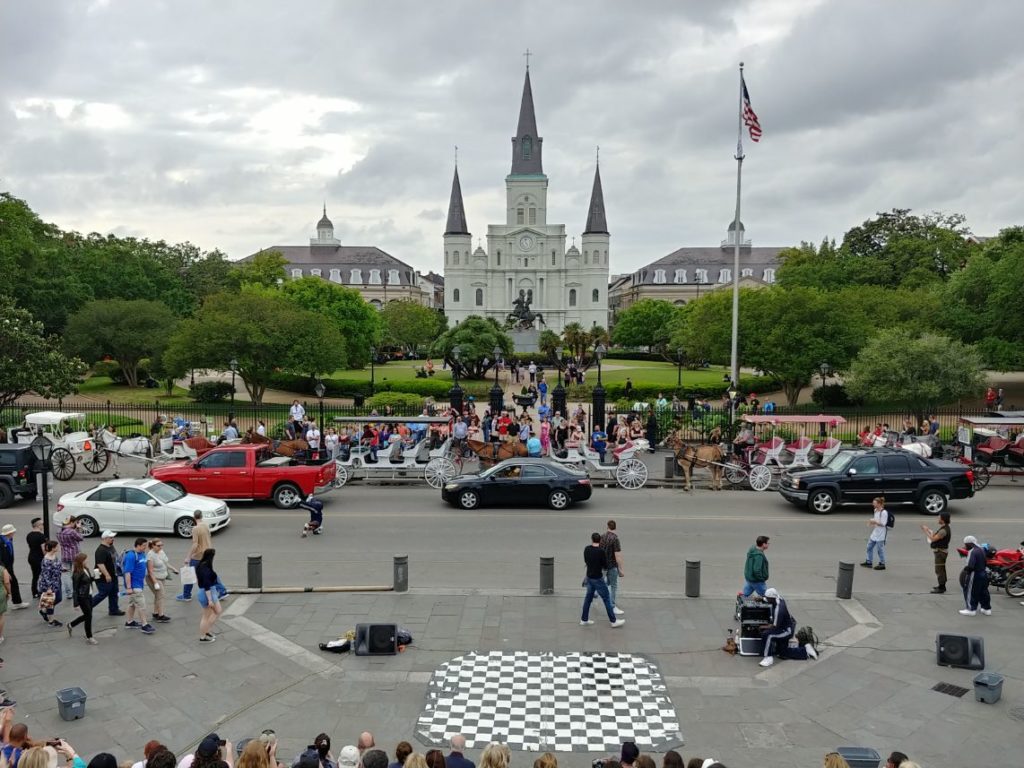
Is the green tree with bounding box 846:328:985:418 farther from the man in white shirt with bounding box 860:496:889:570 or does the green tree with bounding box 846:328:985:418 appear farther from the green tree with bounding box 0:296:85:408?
the green tree with bounding box 0:296:85:408

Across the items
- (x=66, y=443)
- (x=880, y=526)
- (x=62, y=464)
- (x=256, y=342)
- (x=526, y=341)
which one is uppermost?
(x=526, y=341)

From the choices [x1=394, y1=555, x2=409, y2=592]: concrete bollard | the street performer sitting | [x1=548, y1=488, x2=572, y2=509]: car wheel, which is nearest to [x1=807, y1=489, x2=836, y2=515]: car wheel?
[x1=548, y1=488, x2=572, y2=509]: car wheel

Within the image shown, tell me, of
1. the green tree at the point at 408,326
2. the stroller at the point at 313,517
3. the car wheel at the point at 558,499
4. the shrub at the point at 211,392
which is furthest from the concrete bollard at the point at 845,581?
the green tree at the point at 408,326

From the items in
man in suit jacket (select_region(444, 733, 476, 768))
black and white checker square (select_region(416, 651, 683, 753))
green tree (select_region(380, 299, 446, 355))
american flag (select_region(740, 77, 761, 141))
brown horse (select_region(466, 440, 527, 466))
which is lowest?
black and white checker square (select_region(416, 651, 683, 753))

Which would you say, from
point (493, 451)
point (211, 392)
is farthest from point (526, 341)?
point (493, 451)

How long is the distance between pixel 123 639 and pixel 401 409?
22.3 meters

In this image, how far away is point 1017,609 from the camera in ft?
39.2

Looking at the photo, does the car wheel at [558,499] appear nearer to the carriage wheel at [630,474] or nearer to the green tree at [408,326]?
the carriage wheel at [630,474]

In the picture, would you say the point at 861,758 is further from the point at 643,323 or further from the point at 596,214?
the point at 596,214

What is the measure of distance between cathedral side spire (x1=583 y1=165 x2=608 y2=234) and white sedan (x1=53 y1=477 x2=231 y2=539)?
111153 millimetres

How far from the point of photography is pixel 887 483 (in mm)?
17906

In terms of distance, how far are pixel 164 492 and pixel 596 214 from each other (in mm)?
112711

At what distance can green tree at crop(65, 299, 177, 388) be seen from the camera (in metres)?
45.8

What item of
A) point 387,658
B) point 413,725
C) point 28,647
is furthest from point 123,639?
point 413,725
